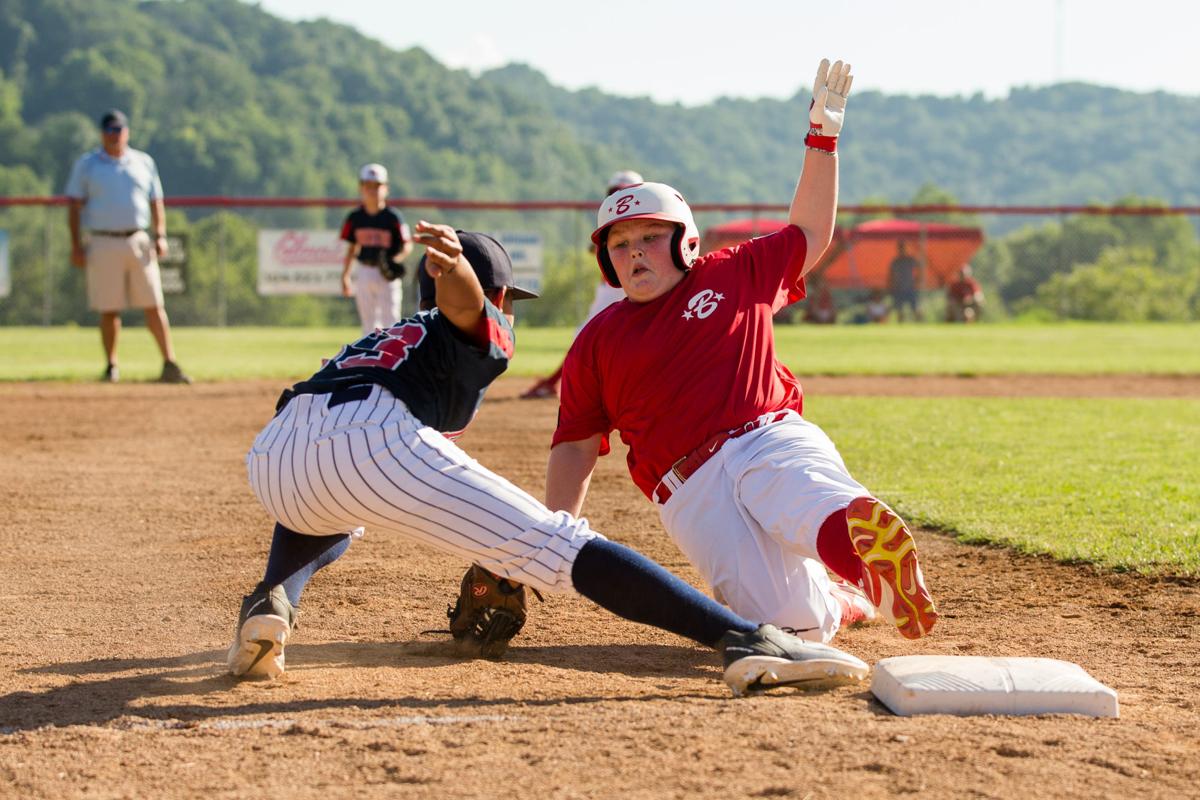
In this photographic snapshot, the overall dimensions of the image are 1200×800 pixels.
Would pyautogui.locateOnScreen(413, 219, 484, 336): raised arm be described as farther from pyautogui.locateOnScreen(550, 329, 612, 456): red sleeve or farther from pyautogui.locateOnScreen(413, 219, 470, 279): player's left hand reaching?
pyautogui.locateOnScreen(550, 329, 612, 456): red sleeve

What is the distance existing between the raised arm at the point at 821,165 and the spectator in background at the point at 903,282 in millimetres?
22685

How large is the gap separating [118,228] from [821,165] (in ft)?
26.6

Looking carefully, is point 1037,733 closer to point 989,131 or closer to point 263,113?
point 263,113

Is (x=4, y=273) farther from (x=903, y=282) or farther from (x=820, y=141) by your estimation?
(x=820, y=141)

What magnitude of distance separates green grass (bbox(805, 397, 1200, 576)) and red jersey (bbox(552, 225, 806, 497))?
1.71 meters

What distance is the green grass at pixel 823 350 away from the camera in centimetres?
1367

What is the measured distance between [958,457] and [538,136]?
100151 millimetres

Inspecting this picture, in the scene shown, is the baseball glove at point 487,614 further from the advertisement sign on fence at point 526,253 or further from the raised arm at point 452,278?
the advertisement sign on fence at point 526,253

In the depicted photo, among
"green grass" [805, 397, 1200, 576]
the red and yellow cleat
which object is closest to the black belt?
the red and yellow cleat

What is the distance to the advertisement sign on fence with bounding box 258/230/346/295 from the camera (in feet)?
68.2

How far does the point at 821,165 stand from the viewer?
14.0 ft

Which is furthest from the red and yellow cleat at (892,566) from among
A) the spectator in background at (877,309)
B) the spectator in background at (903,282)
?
the spectator in background at (877,309)

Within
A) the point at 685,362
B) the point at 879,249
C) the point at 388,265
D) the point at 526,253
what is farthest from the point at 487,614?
the point at 879,249

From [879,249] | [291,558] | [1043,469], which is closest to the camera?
[291,558]
